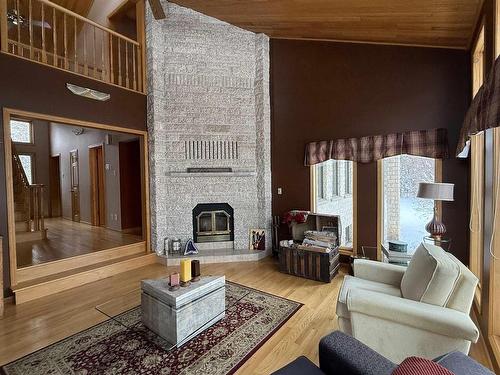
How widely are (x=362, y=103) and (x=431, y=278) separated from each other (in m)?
2.90

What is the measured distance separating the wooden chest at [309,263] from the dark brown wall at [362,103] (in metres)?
0.83

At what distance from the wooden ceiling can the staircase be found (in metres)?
4.50

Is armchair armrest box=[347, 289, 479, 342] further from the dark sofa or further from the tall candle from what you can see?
the tall candle

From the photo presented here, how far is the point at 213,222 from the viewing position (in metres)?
4.66

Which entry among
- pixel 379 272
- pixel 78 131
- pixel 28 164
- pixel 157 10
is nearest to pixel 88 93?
pixel 157 10

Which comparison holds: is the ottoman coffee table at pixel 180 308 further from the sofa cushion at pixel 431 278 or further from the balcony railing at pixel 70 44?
the balcony railing at pixel 70 44

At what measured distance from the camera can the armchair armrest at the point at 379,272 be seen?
2.39 meters

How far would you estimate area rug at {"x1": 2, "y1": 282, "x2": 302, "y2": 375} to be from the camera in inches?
76.0

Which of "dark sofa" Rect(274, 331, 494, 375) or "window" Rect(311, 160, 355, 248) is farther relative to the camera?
"window" Rect(311, 160, 355, 248)

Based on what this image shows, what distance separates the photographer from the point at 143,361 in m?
2.00

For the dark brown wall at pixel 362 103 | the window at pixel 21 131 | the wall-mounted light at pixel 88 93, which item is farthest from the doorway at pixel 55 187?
the dark brown wall at pixel 362 103

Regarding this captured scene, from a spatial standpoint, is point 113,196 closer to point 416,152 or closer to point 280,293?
point 280,293

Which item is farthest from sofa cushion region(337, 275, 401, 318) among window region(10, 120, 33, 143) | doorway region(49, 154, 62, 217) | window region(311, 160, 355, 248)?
window region(10, 120, 33, 143)


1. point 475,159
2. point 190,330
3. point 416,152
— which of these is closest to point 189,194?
point 190,330
